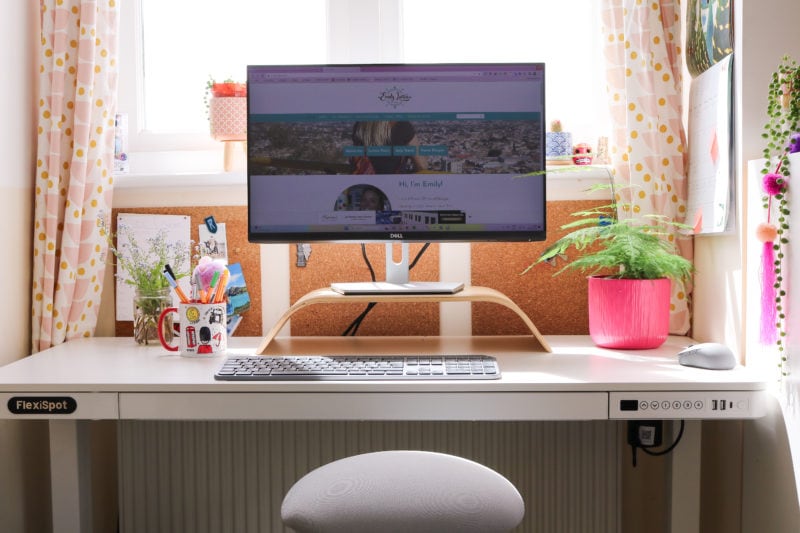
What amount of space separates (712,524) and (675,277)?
1.78 feet

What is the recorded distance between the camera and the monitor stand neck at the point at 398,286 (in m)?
1.59

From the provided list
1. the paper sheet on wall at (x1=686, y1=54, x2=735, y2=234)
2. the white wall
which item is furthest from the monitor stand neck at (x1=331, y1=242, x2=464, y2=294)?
the white wall

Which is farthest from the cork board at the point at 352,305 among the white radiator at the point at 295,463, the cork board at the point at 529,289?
the white radiator at the point at 295,463

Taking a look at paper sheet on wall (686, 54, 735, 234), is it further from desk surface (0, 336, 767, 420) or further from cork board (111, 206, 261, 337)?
cork board (111, 206, 261, 337)

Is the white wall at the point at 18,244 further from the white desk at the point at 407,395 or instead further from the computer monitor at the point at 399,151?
the computer monitor at the point at 399,151

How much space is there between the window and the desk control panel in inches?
35.3

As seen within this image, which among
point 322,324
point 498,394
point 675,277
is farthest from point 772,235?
point 322,324

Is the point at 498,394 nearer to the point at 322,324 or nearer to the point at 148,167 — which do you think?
the point at 322,324

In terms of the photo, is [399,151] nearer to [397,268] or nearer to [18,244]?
[397,268]

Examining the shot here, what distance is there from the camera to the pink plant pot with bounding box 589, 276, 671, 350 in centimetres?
156

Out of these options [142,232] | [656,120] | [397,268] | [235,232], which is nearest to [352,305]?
[397,268]

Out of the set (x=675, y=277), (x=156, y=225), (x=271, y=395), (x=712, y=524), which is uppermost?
(x=156, y=225)

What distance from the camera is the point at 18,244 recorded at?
1.73 meters

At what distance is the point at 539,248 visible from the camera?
6.16 ft
